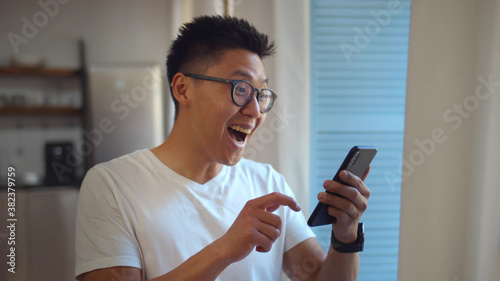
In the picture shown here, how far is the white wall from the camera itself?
135 cm

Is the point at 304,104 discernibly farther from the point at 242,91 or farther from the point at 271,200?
the point at 271,200

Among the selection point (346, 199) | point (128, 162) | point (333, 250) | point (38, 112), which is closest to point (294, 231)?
point (333, 250)

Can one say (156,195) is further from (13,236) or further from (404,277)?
(404,277)

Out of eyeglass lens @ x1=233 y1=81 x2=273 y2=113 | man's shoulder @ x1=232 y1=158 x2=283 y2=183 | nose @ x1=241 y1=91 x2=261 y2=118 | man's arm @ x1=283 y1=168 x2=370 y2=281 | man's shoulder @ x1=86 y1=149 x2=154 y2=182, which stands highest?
eyeglass lens @ x1=233 y1=81 x2=273 y2=113

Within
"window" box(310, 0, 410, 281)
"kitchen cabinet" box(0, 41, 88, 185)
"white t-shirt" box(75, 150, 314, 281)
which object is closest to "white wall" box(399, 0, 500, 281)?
"window" box(310, 0, 410, 281)

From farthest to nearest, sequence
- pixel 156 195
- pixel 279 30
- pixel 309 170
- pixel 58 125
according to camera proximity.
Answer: pixel 309 170 → pixel 279 30 → pixel 58 125 → pixel 156 195

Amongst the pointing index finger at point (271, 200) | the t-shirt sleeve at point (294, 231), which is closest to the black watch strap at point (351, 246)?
the t-shirt sleeve at point (294, 231)

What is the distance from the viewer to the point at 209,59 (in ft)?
3.35

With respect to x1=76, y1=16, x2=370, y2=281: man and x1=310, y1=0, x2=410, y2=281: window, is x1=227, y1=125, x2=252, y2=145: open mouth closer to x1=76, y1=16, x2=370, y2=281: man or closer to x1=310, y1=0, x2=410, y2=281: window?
x1=76, y1=16, x2=370, y2=281: man

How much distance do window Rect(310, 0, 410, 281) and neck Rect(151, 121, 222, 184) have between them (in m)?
0.62

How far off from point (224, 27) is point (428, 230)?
40.6 inches

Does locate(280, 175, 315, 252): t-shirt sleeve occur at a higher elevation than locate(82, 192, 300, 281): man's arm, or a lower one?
lower

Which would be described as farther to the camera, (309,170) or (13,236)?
(309,170)

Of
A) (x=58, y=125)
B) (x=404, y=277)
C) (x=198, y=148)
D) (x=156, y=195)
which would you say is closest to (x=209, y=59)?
(x=198, y=148)
